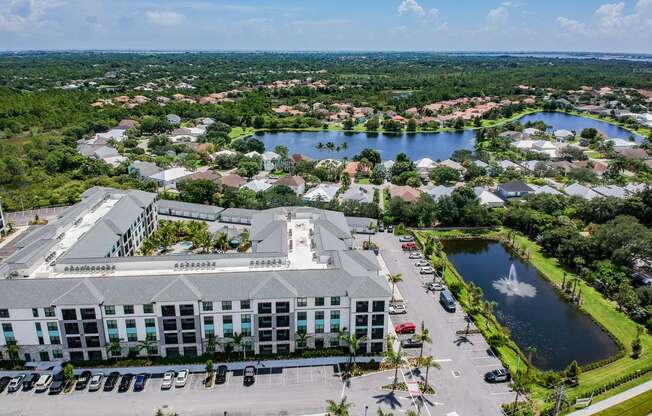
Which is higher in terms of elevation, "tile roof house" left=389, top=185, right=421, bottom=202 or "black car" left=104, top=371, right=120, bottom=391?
"tile roof house" left=389, top=185, right=421, bottom=202

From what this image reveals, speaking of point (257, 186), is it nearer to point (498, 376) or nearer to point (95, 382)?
point (95, 382)

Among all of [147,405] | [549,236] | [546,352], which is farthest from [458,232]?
[147,405]

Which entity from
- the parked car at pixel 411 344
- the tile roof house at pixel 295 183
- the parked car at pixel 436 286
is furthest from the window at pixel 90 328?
the tile roof house at pixel 295 183

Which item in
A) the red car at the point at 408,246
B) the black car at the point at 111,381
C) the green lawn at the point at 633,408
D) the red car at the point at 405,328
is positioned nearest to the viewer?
A: the green lawn at the point at 633,408

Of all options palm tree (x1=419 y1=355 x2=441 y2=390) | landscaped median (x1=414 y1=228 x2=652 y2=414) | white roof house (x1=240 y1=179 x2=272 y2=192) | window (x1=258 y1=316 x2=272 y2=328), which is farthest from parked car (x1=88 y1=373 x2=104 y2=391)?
white roof house (x1=240 y1=179 x2=272 y2=192)

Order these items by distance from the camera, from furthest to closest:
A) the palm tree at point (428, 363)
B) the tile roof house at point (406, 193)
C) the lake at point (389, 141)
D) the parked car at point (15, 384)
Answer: the lake at point (389, 141) → the tile roof house at point (406, 193) → the palm tree at point (428, 363) → the parked car at point (15, 384)

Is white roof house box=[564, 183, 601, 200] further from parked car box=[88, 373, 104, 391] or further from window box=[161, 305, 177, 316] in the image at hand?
parked car box=[88, 373, 104, 391]

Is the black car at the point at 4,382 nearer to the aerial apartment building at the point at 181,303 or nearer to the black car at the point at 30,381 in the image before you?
the black car at the point at 30,381
